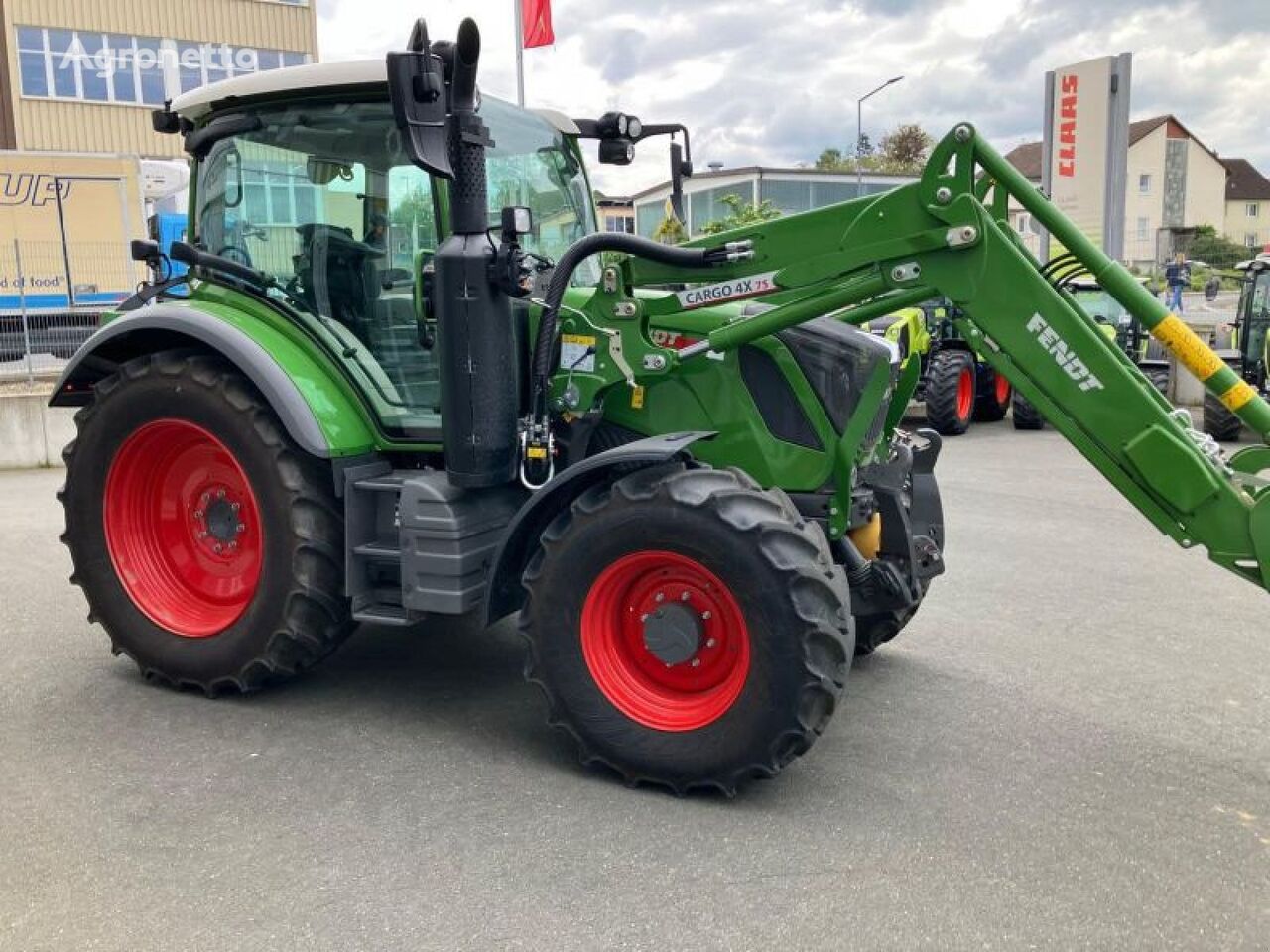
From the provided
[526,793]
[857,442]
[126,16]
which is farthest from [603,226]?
[126,16]

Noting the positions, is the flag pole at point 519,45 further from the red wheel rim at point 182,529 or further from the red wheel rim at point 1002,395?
the red wheel rim at point 182,529

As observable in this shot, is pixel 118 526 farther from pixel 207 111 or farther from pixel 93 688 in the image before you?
pixel 207 111

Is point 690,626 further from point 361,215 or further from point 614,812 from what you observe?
point 361,215

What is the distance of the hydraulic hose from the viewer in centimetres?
401

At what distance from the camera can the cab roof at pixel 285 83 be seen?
14.1ft

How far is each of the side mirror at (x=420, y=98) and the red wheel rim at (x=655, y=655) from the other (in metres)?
1.48

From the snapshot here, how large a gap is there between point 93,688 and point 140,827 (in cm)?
151

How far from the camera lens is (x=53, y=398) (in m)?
5.03

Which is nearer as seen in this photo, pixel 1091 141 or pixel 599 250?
pixel 599 250

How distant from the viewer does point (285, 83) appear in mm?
4449

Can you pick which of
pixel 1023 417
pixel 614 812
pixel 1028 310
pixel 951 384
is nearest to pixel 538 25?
pixel 951 384

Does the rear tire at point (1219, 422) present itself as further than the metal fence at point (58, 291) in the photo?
No

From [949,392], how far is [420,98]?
36.6 feet

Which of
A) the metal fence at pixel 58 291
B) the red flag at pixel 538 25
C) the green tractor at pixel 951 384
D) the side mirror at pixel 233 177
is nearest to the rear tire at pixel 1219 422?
the green tractor at pixel 951 384
